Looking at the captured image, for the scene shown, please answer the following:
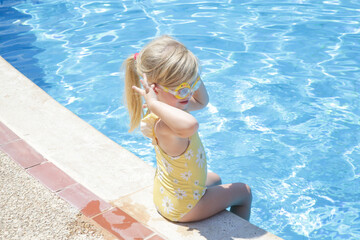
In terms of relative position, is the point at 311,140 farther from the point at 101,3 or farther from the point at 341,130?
the point at 101,3

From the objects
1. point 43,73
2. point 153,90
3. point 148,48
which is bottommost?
point 43,73

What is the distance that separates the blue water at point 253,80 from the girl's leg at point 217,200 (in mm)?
1133

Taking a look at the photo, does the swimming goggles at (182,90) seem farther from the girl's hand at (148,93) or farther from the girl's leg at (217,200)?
the girl's leg at (217,200)

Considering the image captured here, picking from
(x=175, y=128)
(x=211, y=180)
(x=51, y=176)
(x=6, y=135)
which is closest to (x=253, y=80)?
(x=211, y=180)

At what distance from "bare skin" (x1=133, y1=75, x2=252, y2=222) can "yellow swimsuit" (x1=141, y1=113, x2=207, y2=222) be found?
44 millimetres

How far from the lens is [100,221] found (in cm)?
314

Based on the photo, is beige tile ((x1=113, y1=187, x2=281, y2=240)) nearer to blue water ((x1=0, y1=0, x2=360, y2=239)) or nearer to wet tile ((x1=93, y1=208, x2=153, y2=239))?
wet tile ((x1=93, y1=208, x2=153, y2=239))

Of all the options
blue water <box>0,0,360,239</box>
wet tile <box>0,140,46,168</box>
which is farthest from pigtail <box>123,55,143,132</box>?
wet tile <box>0,140,46,168</box>

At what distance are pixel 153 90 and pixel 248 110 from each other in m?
3.23

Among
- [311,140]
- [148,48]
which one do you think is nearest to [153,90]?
[148,48]

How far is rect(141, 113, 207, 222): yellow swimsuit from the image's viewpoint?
2992 mm

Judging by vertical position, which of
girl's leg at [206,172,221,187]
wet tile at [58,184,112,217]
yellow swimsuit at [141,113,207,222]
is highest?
yellow swimsuit at [141,113,207,222]

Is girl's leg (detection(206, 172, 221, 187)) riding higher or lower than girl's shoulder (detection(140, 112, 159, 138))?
lower

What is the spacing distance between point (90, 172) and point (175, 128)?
1231 mm
